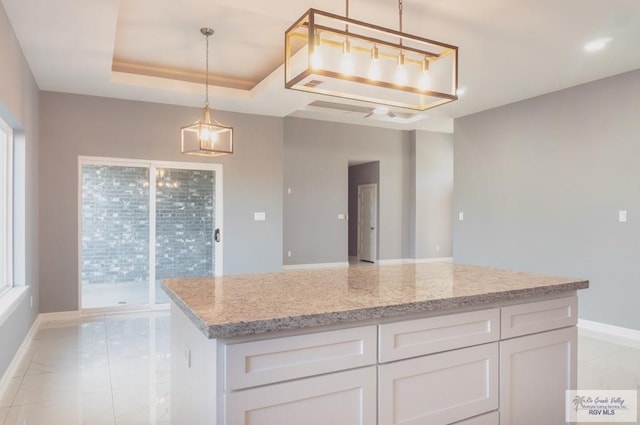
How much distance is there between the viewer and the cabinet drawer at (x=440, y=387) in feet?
Answer: 5.56

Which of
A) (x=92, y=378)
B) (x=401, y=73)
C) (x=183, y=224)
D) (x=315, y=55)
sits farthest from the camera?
(x=183, y=224)

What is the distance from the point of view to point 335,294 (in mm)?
1847

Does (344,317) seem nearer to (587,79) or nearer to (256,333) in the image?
(256,333)

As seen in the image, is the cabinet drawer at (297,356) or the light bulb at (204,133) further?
the light bulb at (204,133)

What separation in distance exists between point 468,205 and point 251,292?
17.2ft

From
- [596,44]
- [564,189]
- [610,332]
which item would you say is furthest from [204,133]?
[610,332]

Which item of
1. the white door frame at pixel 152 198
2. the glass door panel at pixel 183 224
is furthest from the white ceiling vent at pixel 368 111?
the glass door panel at pixel 183 224

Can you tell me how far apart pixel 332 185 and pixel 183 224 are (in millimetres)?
3689

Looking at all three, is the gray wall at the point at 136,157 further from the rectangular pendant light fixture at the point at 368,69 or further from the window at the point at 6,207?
the rectangular pendant light fixture at the point at 368,69

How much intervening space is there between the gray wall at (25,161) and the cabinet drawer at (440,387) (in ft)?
9.49

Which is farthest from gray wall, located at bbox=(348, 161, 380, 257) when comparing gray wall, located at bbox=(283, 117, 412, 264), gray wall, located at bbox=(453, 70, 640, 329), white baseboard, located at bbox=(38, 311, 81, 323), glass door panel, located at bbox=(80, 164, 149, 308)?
white baseboard, located at bbox=(38, 311, 81, 323)

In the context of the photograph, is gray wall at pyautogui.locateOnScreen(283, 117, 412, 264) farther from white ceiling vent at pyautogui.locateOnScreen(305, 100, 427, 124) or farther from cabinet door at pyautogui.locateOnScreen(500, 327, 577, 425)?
cabinet door at pyautogui.locateOnScreen(500, 327, 577, 425)

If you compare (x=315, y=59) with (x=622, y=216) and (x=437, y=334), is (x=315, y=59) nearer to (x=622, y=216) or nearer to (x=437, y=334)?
(x=437, y=334)

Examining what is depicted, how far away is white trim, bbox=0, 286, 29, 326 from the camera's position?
3.14 metres
